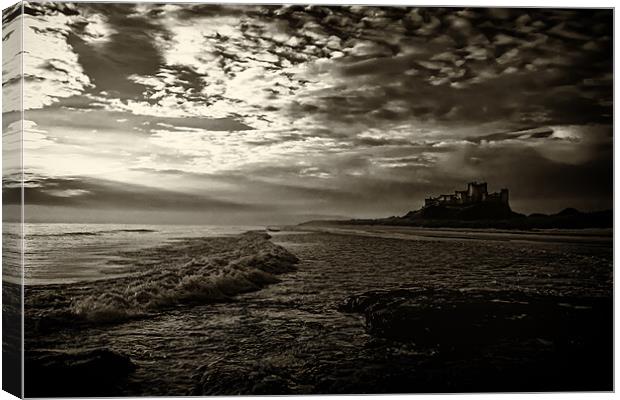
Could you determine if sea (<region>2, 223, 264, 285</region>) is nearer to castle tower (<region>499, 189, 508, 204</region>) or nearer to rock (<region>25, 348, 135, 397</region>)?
rock (<region>25, 348, 135, 397</region>)

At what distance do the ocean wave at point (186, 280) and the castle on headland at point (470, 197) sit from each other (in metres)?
0.87

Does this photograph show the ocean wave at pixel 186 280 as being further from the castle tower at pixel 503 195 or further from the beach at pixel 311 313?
the castle tower at pixel 503 195

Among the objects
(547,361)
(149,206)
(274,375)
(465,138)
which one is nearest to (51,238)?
(149,206)

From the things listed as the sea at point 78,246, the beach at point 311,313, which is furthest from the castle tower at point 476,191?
the sea at point 78,246

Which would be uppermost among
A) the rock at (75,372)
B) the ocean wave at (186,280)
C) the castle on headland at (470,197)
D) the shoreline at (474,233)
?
the castle on headland at (470,197)

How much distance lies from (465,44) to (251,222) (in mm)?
1515

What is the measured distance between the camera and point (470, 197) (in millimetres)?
4625

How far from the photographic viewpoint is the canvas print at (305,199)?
4.17 metres

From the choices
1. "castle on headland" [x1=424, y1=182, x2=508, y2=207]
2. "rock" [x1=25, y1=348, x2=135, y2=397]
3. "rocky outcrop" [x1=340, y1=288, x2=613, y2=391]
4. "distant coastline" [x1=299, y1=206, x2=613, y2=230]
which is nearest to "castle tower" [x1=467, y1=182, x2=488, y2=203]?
"castle on headland" [x1=424, y1=182, x2=508, y2=207]

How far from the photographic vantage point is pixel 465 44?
4551 millimetres

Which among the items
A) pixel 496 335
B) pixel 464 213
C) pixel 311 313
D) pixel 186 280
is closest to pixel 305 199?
pixel 311 313

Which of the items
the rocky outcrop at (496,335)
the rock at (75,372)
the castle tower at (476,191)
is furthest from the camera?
the castle tower at (476,191)

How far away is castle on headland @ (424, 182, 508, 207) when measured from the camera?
461 centimetres

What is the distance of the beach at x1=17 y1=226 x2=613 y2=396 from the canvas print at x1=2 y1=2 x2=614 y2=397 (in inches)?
0.4
